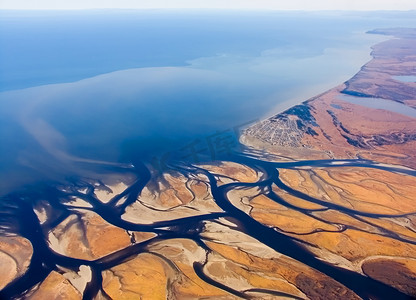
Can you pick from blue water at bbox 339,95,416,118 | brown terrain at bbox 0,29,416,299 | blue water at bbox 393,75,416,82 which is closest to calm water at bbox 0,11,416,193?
blue water at bbox 339,95,416,118

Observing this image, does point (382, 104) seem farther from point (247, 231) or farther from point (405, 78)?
point (247, 231)

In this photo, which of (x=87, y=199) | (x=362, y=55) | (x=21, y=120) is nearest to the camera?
(x=87, y=199)

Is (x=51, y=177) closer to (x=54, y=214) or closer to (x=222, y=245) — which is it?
(x=54, y=214)

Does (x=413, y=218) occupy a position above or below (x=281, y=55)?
below

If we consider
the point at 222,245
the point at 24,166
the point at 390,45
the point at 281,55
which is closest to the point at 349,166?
the point at 222,245

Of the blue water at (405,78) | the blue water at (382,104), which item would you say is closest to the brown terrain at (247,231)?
the blue water at (382,104)

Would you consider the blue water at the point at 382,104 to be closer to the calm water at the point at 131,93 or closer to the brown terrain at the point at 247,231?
the calm water at the point at 131,93

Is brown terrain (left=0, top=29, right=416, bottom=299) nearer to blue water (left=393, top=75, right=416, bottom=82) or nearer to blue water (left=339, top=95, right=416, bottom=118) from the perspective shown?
blue water (left=339, top=95, right=416, bottom=118)
